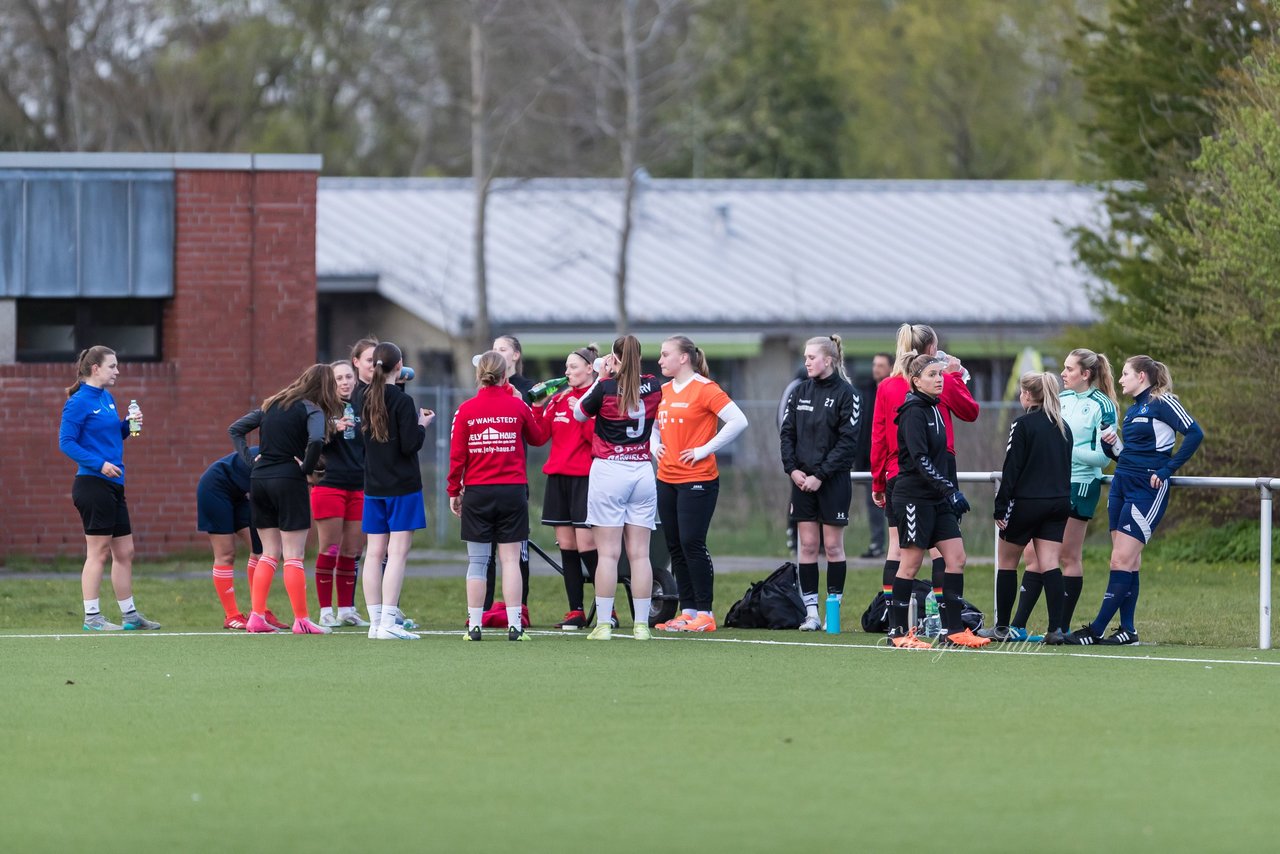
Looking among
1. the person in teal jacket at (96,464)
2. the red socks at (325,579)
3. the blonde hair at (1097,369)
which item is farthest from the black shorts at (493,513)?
the blonde hair at (1097,369)

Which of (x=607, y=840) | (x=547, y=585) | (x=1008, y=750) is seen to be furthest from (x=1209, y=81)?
(x=607, y=840)

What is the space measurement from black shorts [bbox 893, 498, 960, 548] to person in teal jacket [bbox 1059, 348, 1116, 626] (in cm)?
102

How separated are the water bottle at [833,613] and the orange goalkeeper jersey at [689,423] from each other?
116cm

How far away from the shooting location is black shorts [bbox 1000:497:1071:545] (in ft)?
39.4

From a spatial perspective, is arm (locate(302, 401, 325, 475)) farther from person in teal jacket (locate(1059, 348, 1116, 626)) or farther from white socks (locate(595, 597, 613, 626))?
person in teal jacket (locate(1059, 348, 1116, 626))

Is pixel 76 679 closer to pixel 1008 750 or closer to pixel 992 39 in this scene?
pixel 1008 750

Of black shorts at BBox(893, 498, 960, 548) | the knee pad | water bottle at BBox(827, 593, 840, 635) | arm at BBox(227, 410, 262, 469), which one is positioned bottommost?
water bottle at BBox(827, 593, 840, 635)

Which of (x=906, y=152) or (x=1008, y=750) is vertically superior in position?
(x=906, y=152)

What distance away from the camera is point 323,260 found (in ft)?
115

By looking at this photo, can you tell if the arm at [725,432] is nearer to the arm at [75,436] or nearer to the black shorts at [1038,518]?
the black shorts at [1038,518]

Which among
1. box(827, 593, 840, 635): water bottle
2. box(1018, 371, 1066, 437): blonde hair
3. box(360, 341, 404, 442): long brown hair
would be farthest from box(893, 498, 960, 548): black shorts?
box(360, 341, 404, 442): long brown hair

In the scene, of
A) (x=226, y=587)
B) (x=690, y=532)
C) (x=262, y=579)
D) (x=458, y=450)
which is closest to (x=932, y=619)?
(x=690, y=532)

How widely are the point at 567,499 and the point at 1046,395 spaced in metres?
3.42

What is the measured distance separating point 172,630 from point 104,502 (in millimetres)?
1081
